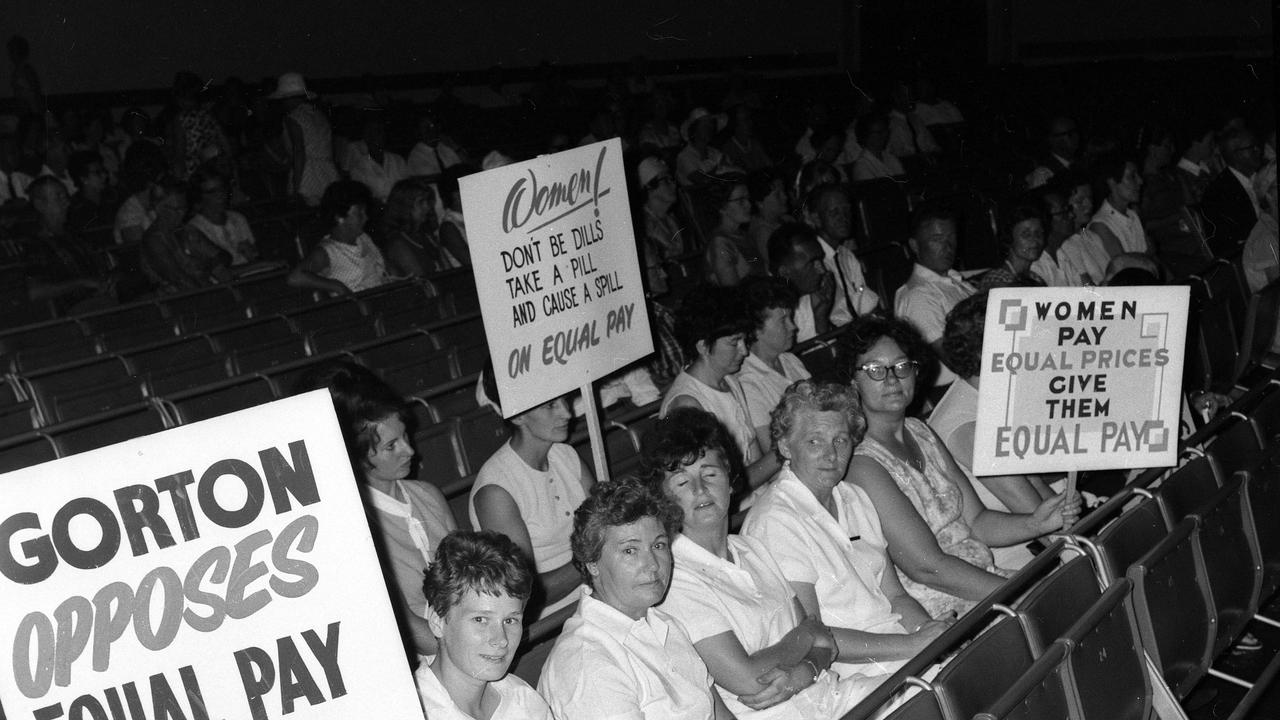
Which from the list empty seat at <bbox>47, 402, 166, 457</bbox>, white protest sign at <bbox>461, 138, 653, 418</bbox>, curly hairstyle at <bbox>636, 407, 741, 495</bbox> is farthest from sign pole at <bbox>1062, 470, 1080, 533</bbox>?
empty seat at <bbox>47, 402, 166, 457</bbox>

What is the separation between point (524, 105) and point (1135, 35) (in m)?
9.38

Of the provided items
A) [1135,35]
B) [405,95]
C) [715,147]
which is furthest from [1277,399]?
[1135,35]

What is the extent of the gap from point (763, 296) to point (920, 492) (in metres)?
1.43

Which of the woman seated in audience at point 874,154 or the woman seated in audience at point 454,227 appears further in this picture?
the woman seated in audience at point 874,154

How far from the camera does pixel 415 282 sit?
23.3ft

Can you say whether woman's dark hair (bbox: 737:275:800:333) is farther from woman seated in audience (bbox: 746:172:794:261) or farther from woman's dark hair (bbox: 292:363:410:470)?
woman seated in audience (bbox: 746:172:794:261)

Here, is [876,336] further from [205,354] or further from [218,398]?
[205,354]

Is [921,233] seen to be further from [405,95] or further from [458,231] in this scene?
[405,95]

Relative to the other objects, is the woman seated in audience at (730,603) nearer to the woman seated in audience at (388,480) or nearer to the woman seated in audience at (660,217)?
the woman seated in audience at (388,480)

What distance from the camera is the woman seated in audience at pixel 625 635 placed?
9.07 feet

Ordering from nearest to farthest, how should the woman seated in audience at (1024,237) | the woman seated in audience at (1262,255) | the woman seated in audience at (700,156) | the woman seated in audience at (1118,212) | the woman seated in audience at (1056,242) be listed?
the woman seated in audience at (1024,237) → the woman seated in audience at (1262,255) → the woman seated in audience at (1056,242) → the woman seated in audience at (1118,212) → the woman seated in audience at (700,156)

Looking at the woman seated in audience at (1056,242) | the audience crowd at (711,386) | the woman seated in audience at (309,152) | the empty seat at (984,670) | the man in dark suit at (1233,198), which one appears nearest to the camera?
the empty seat at (984,670)

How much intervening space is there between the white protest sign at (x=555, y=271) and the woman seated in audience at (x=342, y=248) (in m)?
3.35

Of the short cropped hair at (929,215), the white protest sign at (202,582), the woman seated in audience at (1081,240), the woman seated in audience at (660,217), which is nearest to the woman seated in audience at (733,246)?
the woman seated in audience at (660,217)
